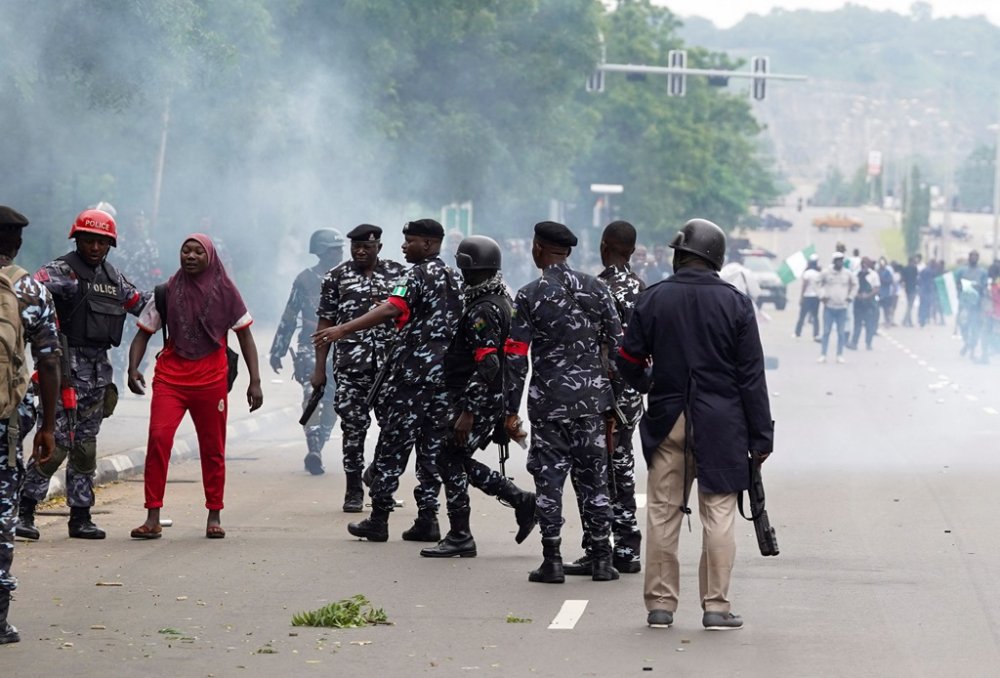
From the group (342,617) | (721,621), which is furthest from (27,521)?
(721,621)

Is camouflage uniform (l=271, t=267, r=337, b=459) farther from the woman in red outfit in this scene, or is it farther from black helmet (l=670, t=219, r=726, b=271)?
black helmet (l=670, t=219, r=726, b=271)

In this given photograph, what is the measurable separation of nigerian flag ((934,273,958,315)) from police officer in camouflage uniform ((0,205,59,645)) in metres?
42.4

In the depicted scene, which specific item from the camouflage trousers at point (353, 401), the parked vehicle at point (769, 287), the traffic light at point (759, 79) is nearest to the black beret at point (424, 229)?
the camouflage trousers at point (353, 401)

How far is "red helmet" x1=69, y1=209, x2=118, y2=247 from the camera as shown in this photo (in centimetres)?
999

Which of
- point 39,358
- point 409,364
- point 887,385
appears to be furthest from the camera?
point 887,385

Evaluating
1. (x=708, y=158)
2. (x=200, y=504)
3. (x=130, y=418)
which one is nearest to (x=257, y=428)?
(x=130, y=418)

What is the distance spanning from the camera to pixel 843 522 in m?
11.6

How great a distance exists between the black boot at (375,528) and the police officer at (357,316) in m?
0.88

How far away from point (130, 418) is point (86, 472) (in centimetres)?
740

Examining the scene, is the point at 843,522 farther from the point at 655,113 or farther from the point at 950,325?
the point at 655,113

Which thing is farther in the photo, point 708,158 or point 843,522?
point 708,158

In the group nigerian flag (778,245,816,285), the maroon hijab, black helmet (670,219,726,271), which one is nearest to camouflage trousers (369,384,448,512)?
the maroon hijab

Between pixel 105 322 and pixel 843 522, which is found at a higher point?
pixel 105 322

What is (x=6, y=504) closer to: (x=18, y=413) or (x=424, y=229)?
(x=18, y=413)
